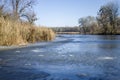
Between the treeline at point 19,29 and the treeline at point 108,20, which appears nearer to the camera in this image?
the treeline at point 19,29

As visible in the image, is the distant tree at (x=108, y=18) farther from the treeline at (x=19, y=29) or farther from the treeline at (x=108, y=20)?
the treeline at (x=19, y=29)

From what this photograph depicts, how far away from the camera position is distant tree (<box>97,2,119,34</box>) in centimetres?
6581

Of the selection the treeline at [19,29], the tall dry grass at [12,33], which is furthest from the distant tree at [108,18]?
the tall dry grass at [12,33]

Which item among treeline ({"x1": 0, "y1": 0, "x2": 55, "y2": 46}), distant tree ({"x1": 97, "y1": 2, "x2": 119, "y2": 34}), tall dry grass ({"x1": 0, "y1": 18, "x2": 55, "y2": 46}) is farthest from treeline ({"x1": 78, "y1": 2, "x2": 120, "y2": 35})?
tall dry grass ({"x1": 0, "y1": 18, "x2": 55, "y2": 46})

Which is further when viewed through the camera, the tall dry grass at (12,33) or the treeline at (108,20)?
the treeline at (108,20)

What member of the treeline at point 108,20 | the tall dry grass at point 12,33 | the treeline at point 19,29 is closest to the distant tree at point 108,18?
the treeline at point 108,20

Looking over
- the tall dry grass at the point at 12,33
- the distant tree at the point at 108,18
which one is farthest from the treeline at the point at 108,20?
the tall dry grass at the point at 12,33

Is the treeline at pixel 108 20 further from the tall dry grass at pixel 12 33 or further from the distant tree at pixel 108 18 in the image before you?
the tall dry grass at pixel 12 33

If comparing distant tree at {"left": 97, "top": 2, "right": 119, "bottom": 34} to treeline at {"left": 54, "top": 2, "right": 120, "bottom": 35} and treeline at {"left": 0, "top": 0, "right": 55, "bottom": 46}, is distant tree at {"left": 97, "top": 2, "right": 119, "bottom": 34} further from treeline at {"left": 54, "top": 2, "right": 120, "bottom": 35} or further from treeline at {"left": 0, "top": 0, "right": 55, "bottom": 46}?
treeline at {"left": 0, "top": 0, "right": 55, "bottom": 46}

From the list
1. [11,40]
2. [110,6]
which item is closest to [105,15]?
[110,6]

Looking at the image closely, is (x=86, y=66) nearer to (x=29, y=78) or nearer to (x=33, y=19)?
(x=29, y=78)

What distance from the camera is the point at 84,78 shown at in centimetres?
704

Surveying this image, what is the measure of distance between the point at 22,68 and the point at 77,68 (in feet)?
6.03

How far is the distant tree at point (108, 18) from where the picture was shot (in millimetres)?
65812
